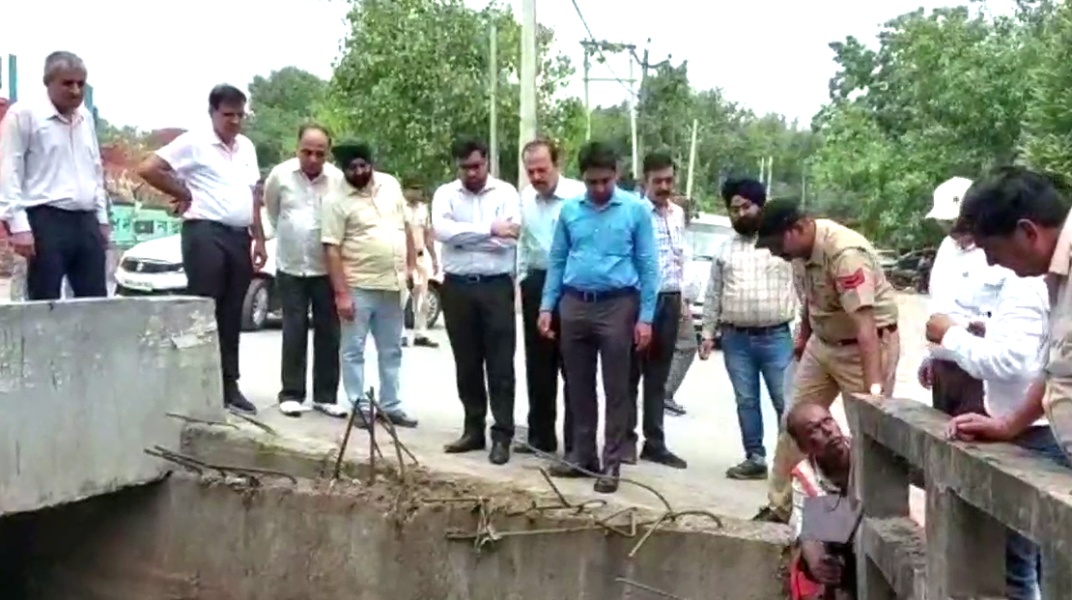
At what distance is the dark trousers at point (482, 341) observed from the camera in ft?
22.3

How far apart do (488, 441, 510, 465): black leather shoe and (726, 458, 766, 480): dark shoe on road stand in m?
1.06

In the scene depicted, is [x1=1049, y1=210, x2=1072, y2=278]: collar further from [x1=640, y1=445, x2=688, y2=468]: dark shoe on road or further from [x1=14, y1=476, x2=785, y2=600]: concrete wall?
[x1=640, y1=445, x2=688, y2=468]: dark shoe on road

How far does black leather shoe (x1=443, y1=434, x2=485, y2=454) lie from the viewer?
22.1ft

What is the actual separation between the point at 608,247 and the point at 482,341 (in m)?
0.98

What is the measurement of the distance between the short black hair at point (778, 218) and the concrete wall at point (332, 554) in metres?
1.18

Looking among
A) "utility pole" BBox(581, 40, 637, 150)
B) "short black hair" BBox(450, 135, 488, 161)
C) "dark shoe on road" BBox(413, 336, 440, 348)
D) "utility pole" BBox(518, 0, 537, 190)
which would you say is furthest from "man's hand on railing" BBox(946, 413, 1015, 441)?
"utility pole" BBox(581, 40, 637, 150)

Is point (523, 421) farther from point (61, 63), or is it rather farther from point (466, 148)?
point (61, 63)

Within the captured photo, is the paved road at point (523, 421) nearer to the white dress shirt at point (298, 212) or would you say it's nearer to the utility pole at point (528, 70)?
the white dress shirt at point (298, 212)

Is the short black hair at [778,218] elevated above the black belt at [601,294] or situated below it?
above

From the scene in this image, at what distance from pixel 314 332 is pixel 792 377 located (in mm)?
2577

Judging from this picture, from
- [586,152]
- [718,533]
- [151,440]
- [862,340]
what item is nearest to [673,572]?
[718,533]

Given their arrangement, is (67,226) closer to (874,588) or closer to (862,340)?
(862,340)

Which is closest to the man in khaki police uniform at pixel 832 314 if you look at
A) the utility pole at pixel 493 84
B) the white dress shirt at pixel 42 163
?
the white dress shirt at pixel 42 163

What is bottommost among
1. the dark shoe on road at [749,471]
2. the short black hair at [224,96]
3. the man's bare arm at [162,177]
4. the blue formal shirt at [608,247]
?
the dark shoe on road at [749,471]
